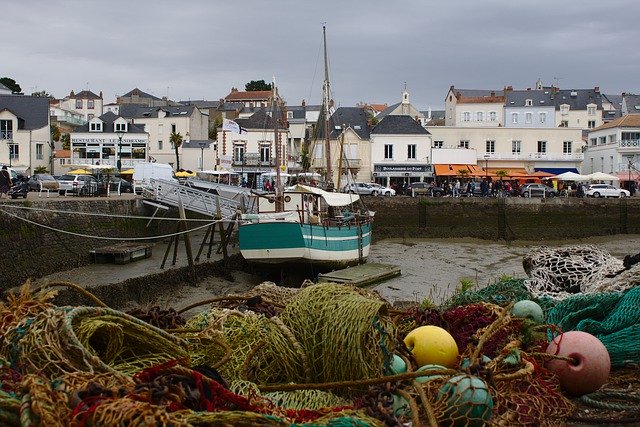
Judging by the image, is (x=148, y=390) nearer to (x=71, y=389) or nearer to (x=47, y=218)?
(x=71, y=389)

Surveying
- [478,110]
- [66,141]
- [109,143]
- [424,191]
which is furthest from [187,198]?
[66,141]

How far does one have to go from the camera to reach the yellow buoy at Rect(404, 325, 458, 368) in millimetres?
4832

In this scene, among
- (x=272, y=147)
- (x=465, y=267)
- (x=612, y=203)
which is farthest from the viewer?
(x=272, y=147)

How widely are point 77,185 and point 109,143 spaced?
29.3 metres

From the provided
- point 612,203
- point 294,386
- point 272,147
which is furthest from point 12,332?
point 272,147

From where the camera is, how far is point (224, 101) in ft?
281

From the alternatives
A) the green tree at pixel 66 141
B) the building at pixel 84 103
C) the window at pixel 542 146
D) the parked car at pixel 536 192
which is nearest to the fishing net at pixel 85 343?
the parked car at pixel 536 192

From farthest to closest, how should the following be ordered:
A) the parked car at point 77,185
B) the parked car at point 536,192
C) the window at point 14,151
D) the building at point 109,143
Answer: the building at point 109,143
the window at point 14,151
the parked car at point 536,192
the parked car at point 77,185

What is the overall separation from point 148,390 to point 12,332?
1.20 m

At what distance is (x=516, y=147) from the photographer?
54938 mm

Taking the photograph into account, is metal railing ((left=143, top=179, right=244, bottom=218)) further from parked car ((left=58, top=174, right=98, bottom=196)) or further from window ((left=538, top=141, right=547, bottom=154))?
window ((left=538, top=141, right=547, bottom=154))

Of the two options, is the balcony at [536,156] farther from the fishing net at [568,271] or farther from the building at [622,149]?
the fishing net at [568,271]

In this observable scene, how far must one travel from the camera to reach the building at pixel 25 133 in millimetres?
50438

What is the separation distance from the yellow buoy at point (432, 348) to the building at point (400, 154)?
47.2 meters
